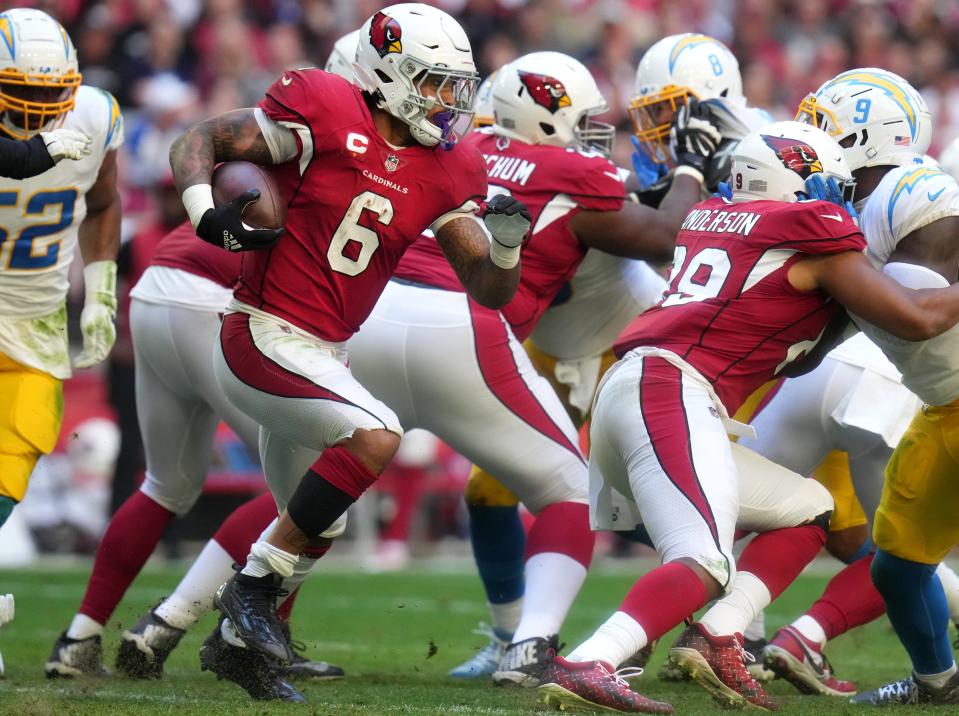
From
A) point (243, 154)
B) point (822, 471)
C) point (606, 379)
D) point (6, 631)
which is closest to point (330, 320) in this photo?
point (243, 154)

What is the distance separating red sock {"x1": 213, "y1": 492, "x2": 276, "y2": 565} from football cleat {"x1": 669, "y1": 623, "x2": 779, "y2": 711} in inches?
63.8

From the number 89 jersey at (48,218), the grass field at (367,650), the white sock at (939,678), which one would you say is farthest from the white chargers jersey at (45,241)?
the white sock at (939,678)

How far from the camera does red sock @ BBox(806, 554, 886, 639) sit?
15.8ft

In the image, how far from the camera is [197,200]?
3986 millimetres

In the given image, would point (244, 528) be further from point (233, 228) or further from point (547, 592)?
point (233, 228)

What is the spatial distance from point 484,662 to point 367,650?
2.54 feet

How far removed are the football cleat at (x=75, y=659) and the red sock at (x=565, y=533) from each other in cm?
146

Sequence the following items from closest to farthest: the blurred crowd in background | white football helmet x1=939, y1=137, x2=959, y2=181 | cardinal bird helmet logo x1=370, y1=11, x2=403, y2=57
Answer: cardinal bird helmet logo x1=370, y1=11, x2=403, y2=57
white football helmet x1=939, y1=137, x2=959, y2=181
the blurred crowd in background

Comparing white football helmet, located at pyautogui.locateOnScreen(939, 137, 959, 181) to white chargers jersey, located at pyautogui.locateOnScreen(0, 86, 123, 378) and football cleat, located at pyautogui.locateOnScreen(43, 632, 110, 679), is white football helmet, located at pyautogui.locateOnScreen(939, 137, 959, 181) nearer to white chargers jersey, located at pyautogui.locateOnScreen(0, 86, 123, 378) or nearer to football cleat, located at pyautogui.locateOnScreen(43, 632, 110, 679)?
white chargers jersey, located at pyautogui.locateOnScreen(0, 86, 123, 378)

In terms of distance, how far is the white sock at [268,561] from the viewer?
13.3 feet

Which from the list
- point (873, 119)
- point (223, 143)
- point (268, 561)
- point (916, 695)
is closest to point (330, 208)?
point (223, 143)

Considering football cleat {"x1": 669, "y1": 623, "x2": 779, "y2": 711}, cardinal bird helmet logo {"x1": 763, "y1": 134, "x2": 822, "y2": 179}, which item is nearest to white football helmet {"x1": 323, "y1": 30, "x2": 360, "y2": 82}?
cardinal bird helmet logo {"x1": 763, "y1": 134, "x2": 822, "y2": 179}

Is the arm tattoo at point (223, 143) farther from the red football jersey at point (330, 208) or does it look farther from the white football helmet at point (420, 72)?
the white football helmet at point (420, 72)

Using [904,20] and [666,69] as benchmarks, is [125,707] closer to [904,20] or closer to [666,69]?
[666,69]
